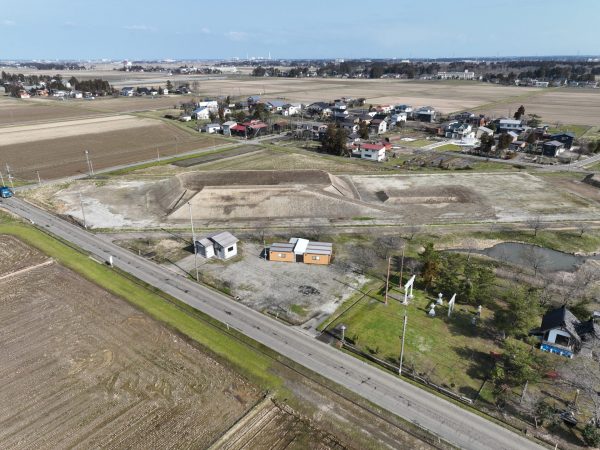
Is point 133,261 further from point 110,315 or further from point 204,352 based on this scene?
point 204,352

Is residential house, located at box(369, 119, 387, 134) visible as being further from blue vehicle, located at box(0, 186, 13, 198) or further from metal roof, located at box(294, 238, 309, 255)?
blue vehicle, located at box(0, 186, 13, 198)

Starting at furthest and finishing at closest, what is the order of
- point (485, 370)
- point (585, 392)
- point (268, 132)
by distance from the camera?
point (268, 132) < point (485, 370) < point (585, 392)

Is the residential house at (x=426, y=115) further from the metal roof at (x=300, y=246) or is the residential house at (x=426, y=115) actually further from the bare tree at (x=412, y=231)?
the metal roof at (x=300, y=246)

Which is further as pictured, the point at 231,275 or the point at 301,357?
the point at 231,275

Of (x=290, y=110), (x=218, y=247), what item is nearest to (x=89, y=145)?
(x=290, y=110)

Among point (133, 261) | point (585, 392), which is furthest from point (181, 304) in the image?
point (585, 392)

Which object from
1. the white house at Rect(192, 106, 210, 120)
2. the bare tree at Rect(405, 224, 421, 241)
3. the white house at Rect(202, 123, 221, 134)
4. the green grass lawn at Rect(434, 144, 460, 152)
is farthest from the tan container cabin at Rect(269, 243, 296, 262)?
the white house at Rect(192, 106, 210, 120)
